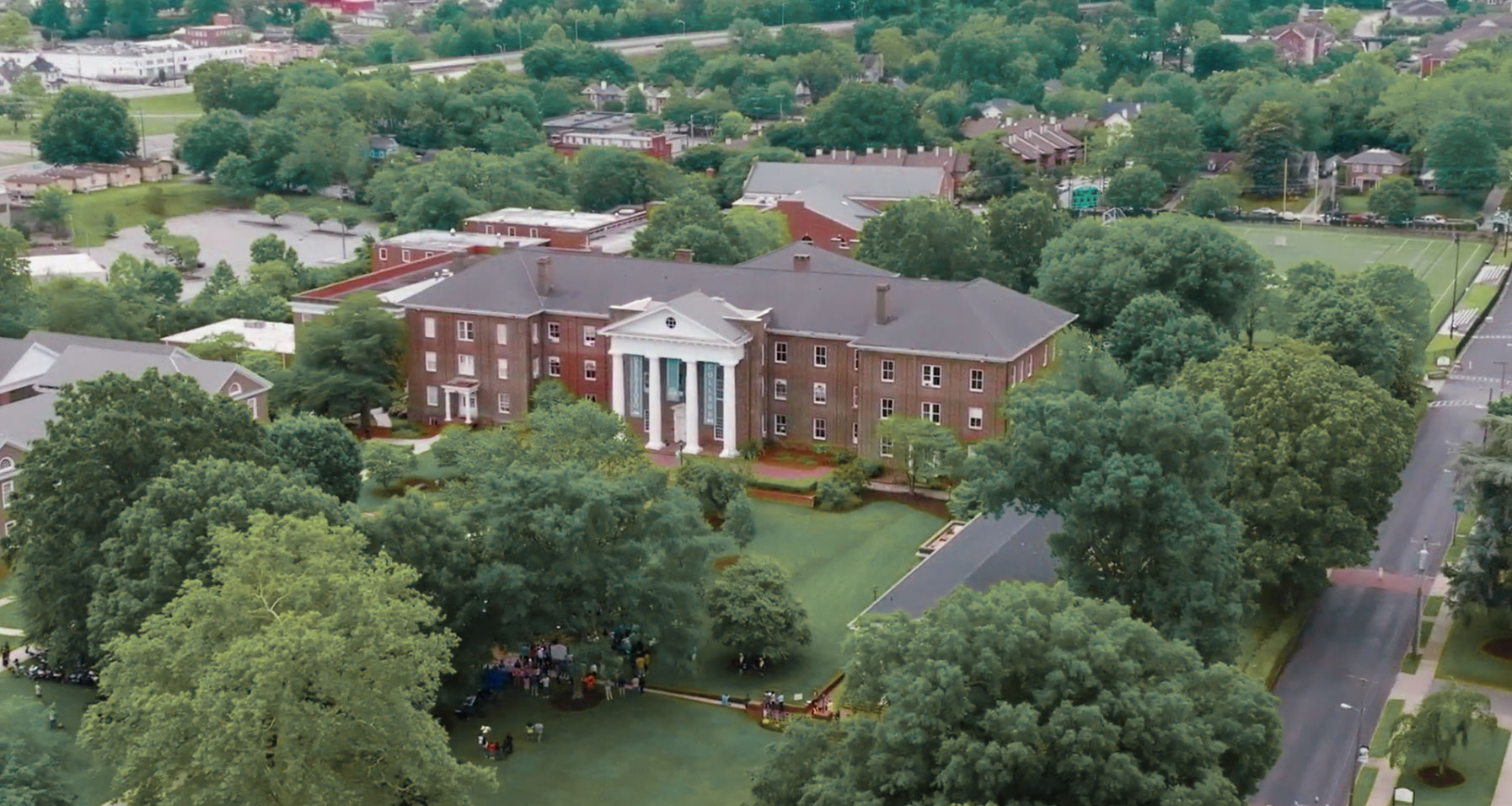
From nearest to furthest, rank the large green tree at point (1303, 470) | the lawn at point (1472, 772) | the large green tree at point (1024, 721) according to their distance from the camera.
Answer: the large green tree at point (1024, 721)
the lawn at point (1472, 772)
the large green tree at point (1303, 470)

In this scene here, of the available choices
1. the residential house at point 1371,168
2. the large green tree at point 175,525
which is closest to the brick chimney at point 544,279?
the large green tree at point 175,525

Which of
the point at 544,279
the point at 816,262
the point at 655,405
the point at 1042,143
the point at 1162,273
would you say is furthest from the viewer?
the point at 1042,143

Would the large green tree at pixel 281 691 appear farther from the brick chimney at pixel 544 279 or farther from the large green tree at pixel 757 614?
the brick chimney at pixel 544 279

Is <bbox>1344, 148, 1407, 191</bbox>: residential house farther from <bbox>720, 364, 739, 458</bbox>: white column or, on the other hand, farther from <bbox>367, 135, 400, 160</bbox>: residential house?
<bbox>720, 364, 739, 458</bbox>: white column

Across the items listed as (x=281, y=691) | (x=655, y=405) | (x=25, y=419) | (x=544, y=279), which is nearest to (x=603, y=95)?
(x=544, y=279)

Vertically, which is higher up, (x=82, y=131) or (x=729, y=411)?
(x=82, y=131)

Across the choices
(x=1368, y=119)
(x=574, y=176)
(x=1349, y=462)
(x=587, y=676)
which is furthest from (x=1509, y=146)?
(x=587, y=676)

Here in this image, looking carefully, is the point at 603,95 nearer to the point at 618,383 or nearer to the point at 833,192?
the point at 833,192
